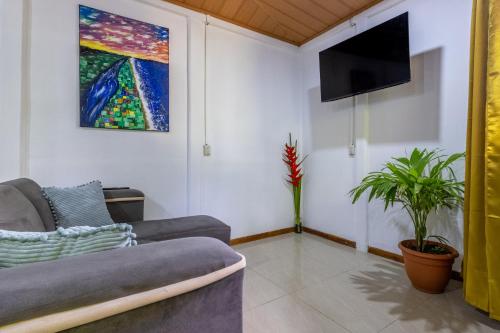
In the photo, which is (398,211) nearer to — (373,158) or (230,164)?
(373,158)

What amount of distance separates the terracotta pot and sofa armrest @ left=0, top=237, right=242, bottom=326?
67.2 inches

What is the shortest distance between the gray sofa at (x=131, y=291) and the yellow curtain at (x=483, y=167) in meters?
1.61

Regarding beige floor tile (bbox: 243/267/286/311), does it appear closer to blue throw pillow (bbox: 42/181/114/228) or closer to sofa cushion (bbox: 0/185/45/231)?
blue throw pillow (bbox: 42/181/114/228)

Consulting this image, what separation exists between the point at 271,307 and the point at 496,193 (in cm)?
154

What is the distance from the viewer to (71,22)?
7.07 ft

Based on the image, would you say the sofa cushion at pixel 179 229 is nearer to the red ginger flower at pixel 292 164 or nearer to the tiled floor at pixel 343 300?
the tiled floor at pixel 343 300


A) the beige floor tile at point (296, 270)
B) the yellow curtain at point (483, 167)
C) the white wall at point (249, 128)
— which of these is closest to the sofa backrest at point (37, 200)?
→ the white wall at point (249, 128)

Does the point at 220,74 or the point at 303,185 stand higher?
the point at 220,74

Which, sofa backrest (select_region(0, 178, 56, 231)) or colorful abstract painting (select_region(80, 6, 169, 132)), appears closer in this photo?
sofa backrest (select_region(0, 178, 56, 231))

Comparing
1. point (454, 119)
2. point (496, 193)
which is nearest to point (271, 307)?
point (496, 193)

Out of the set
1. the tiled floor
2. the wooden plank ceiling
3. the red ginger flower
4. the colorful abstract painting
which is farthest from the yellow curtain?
the colorful abstract painting

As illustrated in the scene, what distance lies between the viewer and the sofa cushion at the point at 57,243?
689 millimetres

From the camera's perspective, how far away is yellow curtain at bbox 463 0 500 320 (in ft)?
4.89

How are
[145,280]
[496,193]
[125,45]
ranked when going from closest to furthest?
[145,280]
[496,193]
[125,45]
